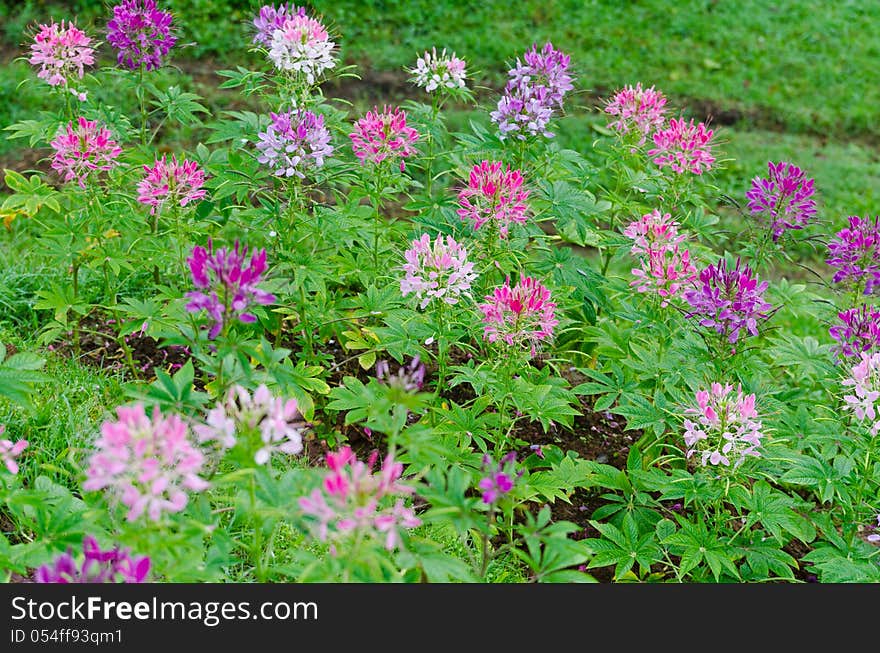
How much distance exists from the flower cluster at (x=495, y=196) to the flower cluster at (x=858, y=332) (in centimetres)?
101

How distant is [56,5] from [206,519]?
611 cm

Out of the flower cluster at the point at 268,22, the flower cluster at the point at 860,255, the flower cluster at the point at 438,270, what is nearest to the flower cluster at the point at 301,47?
the flower cluster at the point at 268,22

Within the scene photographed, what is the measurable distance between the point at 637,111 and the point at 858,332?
1.16 m

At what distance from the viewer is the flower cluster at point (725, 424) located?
2367 mm

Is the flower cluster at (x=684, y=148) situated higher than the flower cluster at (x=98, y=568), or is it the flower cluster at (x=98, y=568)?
the flower cluster at (x=684, y=148)

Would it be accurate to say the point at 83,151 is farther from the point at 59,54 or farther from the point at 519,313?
the point at 519,313

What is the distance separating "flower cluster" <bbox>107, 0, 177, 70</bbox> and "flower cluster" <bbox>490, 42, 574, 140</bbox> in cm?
121

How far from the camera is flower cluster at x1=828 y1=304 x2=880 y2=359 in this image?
2705mm

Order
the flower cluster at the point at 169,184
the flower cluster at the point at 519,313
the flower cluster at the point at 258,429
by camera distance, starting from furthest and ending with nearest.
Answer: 1. the flower cluster at the point at 169,184
2. the flower cluster at the point at 519,313
3. the flower cluster at the point at 258,429

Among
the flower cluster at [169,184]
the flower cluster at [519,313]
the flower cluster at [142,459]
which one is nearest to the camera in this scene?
the flower cluster at [142,459]

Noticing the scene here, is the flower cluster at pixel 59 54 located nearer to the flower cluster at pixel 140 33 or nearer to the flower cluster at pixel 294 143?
the flower cluster at pixel 140 33

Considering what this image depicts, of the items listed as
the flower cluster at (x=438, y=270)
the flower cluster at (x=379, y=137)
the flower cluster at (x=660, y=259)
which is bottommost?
the flower cluster at (x=438, y=270)

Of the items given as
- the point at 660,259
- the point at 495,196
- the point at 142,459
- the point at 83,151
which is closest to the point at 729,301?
the point at 660,259
